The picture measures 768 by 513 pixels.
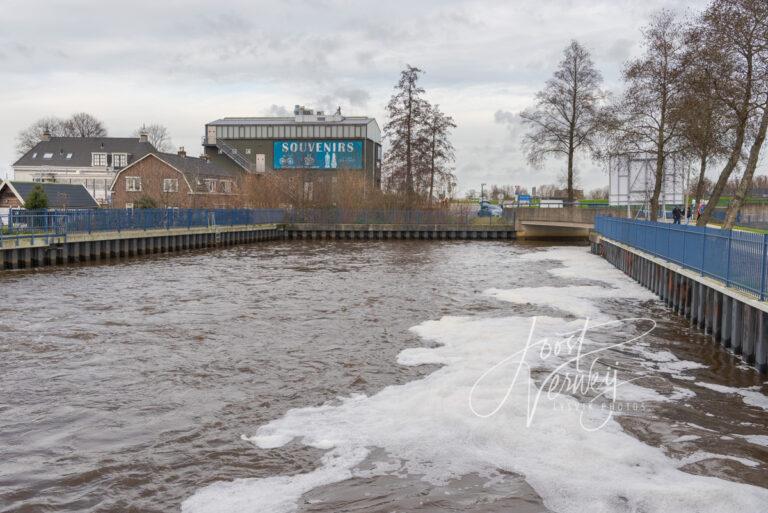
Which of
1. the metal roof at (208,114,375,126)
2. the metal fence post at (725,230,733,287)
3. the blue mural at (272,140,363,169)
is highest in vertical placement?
the metal roof at (208,114,375,126)

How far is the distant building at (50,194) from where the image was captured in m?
53.6

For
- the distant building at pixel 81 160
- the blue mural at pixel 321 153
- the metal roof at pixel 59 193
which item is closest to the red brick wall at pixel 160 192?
the metal roof at pixel 59 193

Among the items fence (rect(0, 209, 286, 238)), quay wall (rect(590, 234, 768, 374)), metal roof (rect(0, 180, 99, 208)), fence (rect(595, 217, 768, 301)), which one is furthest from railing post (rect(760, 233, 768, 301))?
metal roof (rect(0, 180, 99, 208))

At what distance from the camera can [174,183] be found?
72688 mm

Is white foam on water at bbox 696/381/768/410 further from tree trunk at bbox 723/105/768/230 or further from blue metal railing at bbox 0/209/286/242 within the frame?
blue metal railing at bbox 0/209/286/242

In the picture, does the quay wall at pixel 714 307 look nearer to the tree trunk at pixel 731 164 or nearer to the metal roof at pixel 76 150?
the tree trunk at pixel 731 164

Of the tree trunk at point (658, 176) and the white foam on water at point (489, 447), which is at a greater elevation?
the tree trunk at point (658, 176)

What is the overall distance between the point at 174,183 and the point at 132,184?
7.13 meters

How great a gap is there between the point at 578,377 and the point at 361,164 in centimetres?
8945

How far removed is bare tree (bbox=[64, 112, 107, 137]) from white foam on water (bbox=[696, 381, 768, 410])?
11358 cm

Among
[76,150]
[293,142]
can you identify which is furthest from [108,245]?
[293,142]

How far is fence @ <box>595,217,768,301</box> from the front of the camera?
43.3 ft

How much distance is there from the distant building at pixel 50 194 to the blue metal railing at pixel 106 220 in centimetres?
1043

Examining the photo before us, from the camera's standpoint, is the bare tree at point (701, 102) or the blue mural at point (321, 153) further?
the blue mural at point (321, 153)
